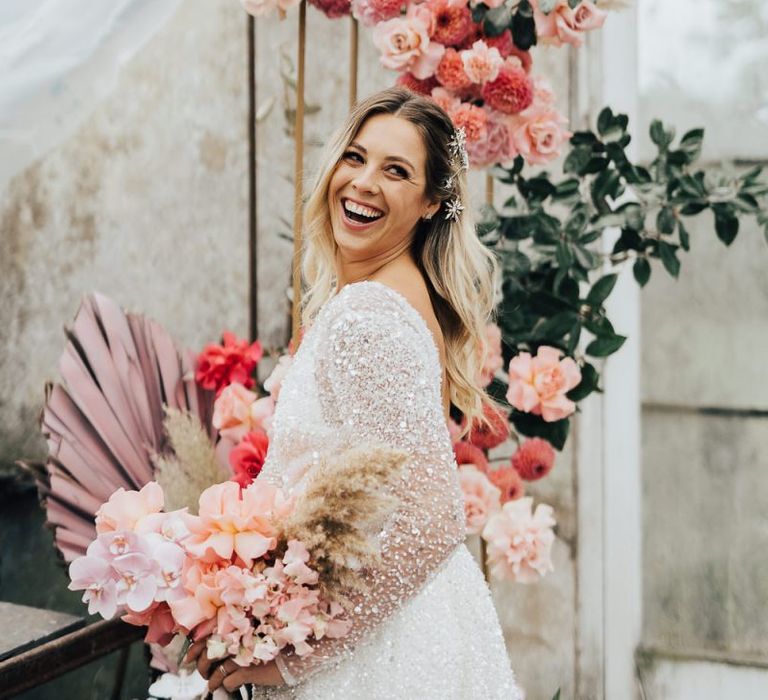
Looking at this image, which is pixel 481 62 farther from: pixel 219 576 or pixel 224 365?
pixel 219 576

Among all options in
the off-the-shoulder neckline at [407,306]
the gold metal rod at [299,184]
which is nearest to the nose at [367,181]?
the off-the-shoulder neckline at [407,306]

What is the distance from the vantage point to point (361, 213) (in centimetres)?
115

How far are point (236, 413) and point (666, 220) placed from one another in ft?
3.22

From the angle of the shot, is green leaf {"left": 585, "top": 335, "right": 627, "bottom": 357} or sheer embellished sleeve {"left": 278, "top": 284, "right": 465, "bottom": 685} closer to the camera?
sheer embellished sleeve {"left": 278, "top": 284, "right": 465, "bottom": 685}

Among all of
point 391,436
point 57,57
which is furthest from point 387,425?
point 57,57

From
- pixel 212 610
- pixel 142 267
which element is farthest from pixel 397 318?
pixel 142 267

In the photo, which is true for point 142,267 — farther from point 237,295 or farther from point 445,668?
point 445,668

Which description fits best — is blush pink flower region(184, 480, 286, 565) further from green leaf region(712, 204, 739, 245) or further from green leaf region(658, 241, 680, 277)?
green leaf region(712, 204, 739, 245)

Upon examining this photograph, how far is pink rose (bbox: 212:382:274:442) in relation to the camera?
5.13 feet

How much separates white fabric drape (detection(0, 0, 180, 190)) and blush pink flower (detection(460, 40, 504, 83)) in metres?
0.93

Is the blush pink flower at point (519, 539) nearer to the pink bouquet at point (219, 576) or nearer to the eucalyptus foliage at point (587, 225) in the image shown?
the eucalyptus foliage at point (587, 225)

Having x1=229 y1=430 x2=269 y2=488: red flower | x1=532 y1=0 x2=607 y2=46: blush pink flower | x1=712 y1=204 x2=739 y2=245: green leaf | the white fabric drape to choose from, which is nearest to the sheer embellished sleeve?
x1=229 y1=430 x2=269 y2=488: red flower

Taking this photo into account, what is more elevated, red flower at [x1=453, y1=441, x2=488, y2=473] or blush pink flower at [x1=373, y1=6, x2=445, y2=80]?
blush pink flower at [x1=373, y1=6, x2=445, y2=80]

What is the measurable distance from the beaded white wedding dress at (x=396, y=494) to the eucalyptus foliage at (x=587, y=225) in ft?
2.15
